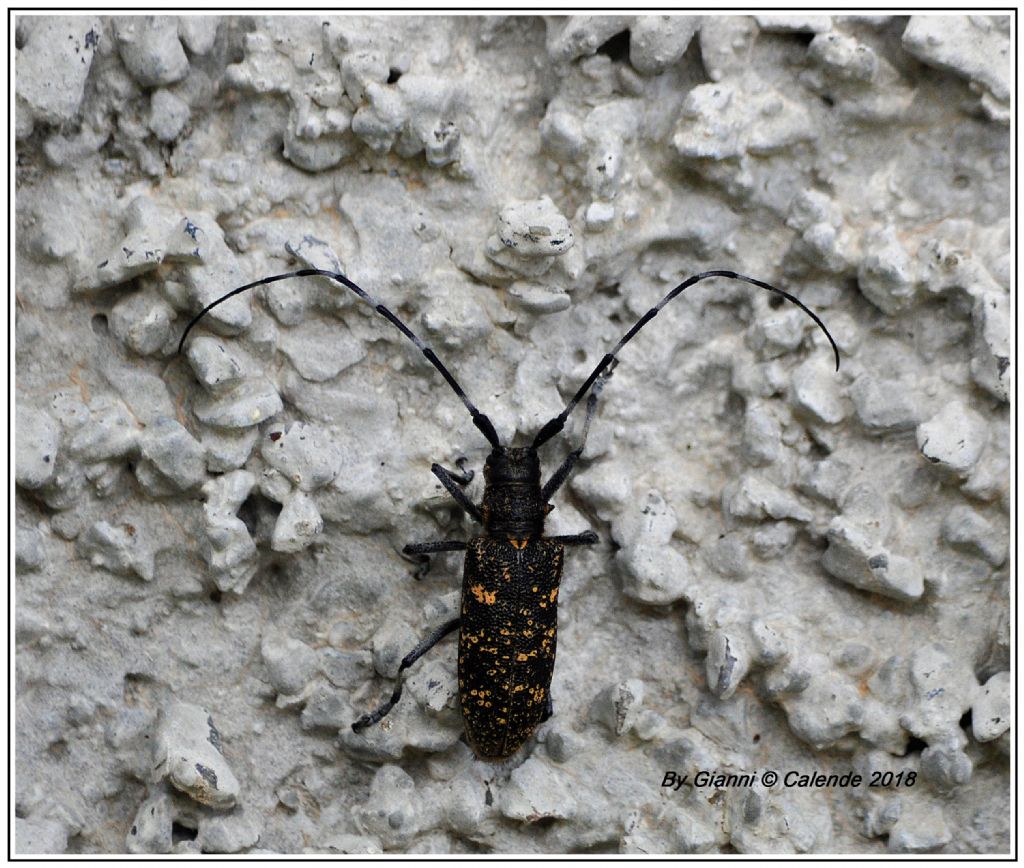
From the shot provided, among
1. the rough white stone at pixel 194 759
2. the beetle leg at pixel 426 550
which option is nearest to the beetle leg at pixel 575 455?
the beetle leg at pixel 426 550

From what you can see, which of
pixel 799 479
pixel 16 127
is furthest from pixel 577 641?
pixel 16 127

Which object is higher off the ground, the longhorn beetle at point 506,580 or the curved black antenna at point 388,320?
the curved black antenna at point 388,320

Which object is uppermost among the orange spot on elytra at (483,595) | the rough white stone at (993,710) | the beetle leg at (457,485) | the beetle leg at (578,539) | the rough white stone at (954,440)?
the rough white stone at (954,440)

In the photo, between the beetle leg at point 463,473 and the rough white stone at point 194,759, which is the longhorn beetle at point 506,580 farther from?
the rough white stone at point 194,759

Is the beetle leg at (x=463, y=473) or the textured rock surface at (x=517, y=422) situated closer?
the textured rock surface at (x=517, y=422)

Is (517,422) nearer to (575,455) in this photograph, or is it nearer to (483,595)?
(575,455)

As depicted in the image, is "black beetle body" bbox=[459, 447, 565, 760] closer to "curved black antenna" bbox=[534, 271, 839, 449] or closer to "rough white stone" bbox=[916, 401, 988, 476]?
"curved black antenna" bbox=[534, 271, 839, 449]
